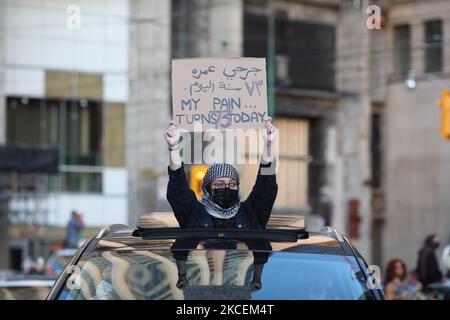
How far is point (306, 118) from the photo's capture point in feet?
139

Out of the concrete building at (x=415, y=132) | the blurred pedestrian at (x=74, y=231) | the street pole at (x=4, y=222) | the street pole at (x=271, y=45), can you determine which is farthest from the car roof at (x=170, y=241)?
the concrete building at (x=415, y=132)

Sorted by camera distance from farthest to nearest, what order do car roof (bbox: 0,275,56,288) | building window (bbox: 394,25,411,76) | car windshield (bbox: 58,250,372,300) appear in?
building window (bbox: 394,25,411,76)
car roof (bbox: 0,275,56,288)
car windshield (bbox: 58,250,372,300)

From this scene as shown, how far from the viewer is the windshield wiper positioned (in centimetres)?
532

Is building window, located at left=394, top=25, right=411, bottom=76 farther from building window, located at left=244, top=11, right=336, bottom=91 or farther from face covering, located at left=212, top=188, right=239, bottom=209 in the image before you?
face covering, located at left=212, top=188, right=239, bottom=209

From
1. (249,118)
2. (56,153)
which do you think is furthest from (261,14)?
(249,118)

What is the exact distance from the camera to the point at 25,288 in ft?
34.0

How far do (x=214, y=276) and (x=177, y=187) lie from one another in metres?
1.66

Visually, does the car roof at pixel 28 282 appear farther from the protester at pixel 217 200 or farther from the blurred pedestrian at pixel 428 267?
the blurred pedestrian at pixel 428 267

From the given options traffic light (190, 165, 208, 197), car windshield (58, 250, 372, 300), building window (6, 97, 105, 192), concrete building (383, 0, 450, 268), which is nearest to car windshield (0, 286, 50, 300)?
car windshield (58, 250, 372, 300)

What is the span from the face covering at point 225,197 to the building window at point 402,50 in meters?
36.8

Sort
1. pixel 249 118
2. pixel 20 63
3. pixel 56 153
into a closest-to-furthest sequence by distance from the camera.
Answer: pixel 249 118
pixel 56 153
pixel 20 63

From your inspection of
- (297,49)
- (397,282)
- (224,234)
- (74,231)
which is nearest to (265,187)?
(224,234)
